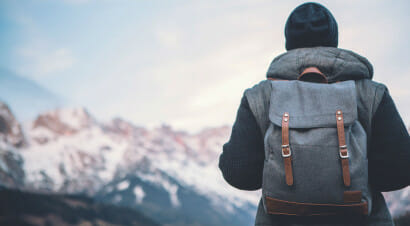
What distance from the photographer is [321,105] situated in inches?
103

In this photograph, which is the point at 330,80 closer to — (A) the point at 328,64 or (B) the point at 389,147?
(A) the point at 328,64

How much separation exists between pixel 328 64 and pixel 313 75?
0.16 m

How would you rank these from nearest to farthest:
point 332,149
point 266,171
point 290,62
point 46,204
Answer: point 332,149
point 266,171
point 290,62
point 46,204

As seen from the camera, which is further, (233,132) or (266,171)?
(233,132)

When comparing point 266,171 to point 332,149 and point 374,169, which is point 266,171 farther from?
point 374,169

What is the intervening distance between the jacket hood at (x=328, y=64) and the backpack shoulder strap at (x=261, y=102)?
0.17 m

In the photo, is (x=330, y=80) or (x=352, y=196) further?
(x=330, y=80)

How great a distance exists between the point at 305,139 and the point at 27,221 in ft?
603

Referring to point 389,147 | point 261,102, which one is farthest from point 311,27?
point 389,147

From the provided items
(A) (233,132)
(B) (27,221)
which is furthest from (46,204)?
(A) (233,132)

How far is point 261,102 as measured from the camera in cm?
294

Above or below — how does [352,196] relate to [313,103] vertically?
below

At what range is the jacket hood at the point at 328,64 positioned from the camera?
282 centimetres

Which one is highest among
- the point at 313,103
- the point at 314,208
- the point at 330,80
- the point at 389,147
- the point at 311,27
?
the point at 311,27
